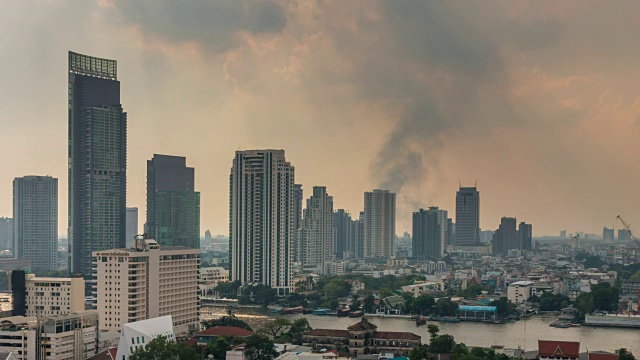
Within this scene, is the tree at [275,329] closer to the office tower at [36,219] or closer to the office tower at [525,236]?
the office tower at [36,219]

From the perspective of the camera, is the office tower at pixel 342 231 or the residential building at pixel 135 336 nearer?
the residential building at pixel 135 336

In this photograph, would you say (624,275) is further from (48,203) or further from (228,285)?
(48,203)

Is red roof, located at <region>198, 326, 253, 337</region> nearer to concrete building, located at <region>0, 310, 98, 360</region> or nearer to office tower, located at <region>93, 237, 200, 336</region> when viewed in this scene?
office tower, located at <region>93, 237, 200, 336</region>

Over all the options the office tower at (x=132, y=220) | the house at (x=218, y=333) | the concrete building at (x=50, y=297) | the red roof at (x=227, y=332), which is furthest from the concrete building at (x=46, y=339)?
the office tower at (x=132, y=220)

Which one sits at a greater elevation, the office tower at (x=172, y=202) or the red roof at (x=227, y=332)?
the office tower at (x=172, y=202)

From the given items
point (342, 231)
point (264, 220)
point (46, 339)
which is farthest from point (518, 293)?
point (342, 231)

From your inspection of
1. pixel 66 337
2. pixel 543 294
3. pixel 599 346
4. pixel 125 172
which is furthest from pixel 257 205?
pixel 66 337

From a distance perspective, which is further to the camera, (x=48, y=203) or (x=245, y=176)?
(x=48, y=203)
